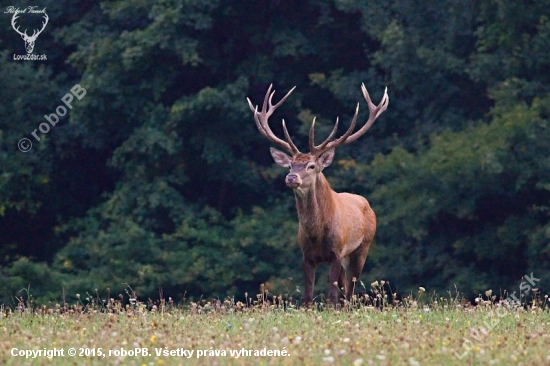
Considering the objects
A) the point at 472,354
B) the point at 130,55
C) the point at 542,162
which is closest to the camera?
the point at 472,354

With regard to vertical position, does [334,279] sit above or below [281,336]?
below

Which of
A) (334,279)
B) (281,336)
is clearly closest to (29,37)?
(334,279)

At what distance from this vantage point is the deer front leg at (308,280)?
954 cm

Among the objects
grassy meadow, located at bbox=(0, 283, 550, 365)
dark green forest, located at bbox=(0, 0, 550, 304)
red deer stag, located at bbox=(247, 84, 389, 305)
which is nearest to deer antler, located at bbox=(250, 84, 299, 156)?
red deer stag, located at bbox=(247, 84, 389, 305)

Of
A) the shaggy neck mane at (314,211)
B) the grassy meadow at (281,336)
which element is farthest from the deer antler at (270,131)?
the grassy meadow at (281,336)

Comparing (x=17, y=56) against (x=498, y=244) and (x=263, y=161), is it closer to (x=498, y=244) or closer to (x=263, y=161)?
(x=263, y=161)

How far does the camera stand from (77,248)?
66.5 ft

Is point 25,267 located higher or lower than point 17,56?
lower

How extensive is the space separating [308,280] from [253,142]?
12.2 meters

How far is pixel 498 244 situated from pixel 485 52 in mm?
3924

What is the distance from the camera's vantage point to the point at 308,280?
971 cm

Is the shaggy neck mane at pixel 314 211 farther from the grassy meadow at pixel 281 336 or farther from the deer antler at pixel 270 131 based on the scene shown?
the grassy meadow at pixel 281 336

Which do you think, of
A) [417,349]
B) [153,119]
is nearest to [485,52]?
[153,119]

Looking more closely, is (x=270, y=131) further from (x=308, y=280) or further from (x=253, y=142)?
(x=253, y=142)
